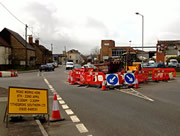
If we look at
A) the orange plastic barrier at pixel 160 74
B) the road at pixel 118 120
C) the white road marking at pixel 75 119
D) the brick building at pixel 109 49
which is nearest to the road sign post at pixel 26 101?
the road at pixel 118 120

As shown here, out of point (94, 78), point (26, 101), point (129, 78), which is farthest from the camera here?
point (94, 78)

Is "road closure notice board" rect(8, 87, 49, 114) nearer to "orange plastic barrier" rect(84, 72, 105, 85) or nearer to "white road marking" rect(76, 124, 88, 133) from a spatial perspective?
"white road marking" rect(76, 124, 88, 133)

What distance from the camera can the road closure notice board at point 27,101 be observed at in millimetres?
5754

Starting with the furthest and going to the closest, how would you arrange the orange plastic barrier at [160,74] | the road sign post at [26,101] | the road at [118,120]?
the orange plastic barrier at [160,74]
the road sign post at [26,101]
the road at [118,120]

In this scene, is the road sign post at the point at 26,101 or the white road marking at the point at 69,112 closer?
the road sign post at the point at 26,101

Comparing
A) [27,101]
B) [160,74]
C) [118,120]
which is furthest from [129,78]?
[27,101]

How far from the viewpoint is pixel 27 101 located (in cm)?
604

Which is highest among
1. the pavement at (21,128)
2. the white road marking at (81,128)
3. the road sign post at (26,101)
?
the road sign post at (26,101)

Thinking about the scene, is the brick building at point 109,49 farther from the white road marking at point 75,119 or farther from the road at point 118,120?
the white road marking at point 75,119

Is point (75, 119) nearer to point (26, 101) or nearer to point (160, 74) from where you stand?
point (26, 101)

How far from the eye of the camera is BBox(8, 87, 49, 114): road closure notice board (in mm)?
5754

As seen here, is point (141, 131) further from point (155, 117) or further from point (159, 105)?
point (159, 105)

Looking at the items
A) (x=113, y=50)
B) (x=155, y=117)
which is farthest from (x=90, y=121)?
(x=113, y=50)

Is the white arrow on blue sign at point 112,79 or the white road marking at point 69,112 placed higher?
the white arrow on blue sign at point 112,79
